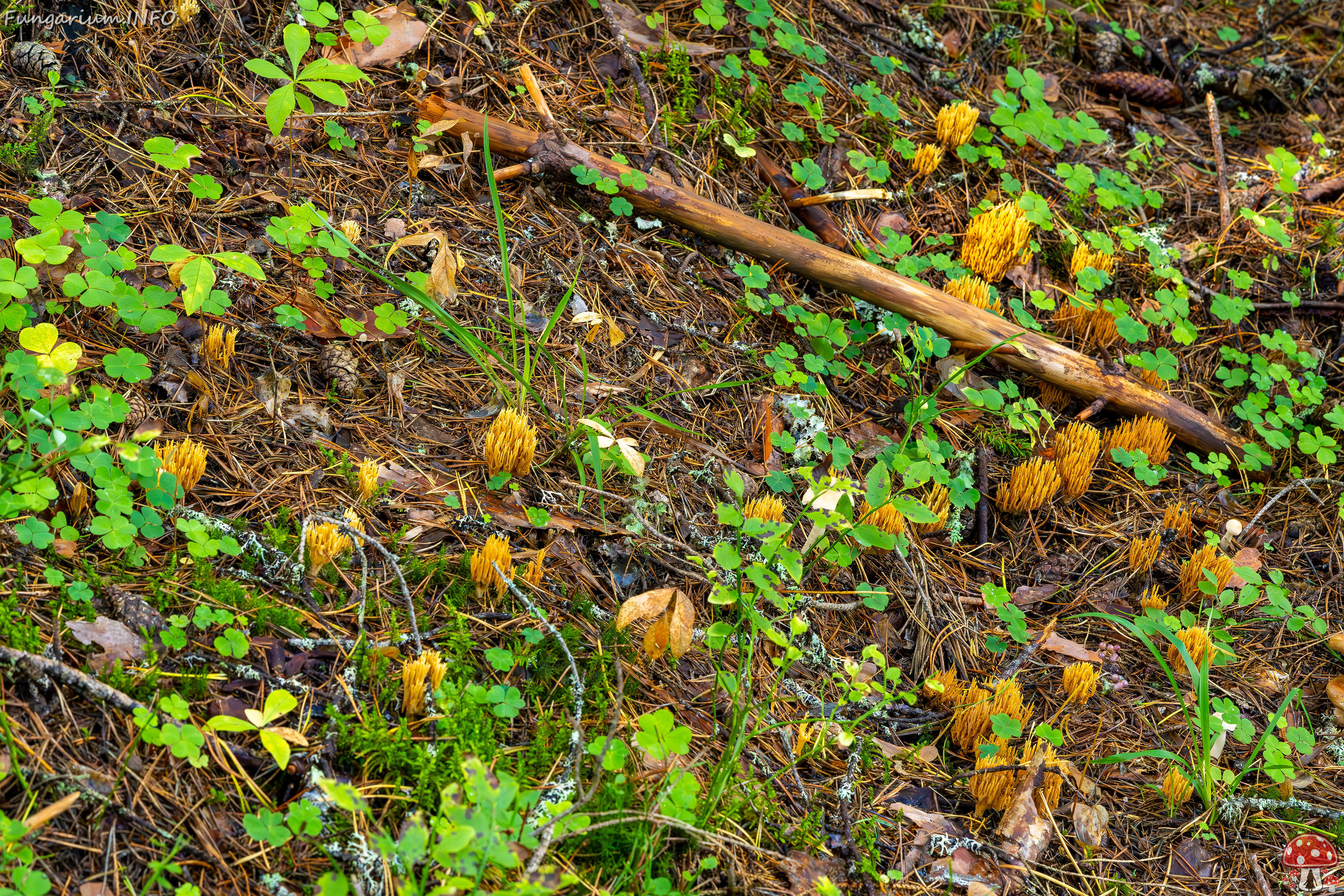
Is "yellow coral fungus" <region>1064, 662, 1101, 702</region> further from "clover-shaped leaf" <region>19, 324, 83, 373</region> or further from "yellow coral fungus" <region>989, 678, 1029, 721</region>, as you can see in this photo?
"clover-shaped leaf" <region>19, 324, 83, 373</region>

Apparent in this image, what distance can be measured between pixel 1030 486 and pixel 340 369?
2.69 metres

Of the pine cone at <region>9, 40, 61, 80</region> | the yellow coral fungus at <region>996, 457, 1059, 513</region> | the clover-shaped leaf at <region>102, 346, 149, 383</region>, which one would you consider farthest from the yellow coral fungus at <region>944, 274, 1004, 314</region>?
the pine cone at <region>9, 40, 61, 80</region>

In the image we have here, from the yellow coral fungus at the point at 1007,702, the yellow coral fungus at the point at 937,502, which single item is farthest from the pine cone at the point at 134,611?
the yellow coral fungus at the point at 937,502

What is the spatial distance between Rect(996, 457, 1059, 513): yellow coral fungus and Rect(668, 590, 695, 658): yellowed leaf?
1.63m

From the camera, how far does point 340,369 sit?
3.21 meters

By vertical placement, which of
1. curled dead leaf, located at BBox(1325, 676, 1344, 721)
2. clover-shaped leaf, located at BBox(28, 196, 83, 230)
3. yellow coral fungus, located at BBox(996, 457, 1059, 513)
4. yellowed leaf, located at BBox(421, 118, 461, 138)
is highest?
clover-shaped leaf, located at BBox(28, 196, 83, 230)

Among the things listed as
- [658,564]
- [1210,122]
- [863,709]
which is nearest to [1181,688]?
[863,709]

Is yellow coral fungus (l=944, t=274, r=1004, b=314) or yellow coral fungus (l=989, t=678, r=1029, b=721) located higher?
yellow coral fungus (l=944, t=274, r=1004, b=314)

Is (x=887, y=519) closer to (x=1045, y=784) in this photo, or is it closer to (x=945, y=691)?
(x=945, y=691)

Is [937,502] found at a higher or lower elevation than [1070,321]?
lower

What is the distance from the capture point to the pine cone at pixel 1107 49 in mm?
5484

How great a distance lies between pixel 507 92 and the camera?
4.16 m

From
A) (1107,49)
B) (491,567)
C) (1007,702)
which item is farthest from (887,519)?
(1107,49)

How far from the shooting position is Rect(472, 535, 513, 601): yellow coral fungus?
2.77 meters
